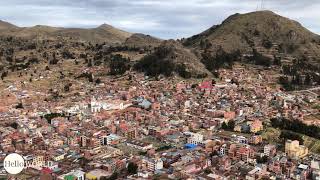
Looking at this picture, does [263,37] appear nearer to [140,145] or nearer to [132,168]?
[140,145]

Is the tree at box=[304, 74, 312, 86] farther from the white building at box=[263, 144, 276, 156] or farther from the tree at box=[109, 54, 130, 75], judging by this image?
the white building at box=[263, 144, 276, 156]

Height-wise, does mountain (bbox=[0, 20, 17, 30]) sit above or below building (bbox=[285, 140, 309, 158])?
above

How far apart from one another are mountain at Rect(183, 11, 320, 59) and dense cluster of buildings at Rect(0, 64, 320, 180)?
18775 mm

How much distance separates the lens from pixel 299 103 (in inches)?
1384

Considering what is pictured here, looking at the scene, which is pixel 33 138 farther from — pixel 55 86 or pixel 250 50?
pixel 250 50

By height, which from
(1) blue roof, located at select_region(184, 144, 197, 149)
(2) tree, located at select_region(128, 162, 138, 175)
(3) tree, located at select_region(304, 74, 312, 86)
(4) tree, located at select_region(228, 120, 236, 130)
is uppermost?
(3) tree, located at select_region(304, 74, 312, 86)

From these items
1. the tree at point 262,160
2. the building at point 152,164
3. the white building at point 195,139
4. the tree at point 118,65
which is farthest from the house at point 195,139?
the tree at point 118,65

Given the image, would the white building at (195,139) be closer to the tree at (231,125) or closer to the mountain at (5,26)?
the tree at (231,125)

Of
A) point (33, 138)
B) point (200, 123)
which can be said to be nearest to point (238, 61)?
point (200, 123)

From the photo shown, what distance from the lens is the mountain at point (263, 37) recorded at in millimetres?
58156

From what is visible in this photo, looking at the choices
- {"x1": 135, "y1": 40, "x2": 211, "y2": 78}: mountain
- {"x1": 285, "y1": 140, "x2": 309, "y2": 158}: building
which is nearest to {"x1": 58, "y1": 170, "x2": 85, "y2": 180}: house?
{"x1": 285, "y1": 140, "x2": 309, "y2": 158}: building

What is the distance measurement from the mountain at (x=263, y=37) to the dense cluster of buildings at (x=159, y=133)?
61.6 ft

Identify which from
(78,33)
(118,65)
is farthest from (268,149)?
(78,33)

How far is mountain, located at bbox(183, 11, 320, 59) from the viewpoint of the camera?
58.2 m
